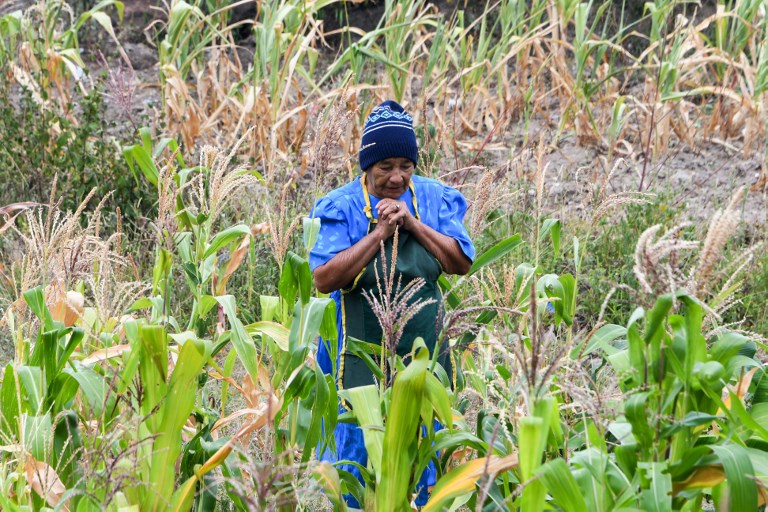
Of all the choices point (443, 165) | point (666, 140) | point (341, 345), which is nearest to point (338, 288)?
point (341, 345)

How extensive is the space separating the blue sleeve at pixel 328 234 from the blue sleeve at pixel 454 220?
14.4 inches

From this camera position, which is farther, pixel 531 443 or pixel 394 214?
pixel 394 214

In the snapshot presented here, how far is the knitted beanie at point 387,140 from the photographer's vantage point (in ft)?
10.6

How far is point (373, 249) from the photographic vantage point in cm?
312

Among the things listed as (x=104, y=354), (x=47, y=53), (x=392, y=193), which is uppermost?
(x=392, y=193)

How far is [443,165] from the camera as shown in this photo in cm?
642

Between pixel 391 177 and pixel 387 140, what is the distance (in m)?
0.12

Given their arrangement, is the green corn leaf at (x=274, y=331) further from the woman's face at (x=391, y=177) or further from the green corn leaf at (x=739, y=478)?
the green corn leaf at (x=739, y=478)

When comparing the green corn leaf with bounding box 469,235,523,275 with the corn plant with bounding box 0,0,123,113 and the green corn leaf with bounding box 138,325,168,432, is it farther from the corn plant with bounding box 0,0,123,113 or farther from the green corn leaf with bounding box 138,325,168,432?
the corn plant with bounding box 0,0,123,113

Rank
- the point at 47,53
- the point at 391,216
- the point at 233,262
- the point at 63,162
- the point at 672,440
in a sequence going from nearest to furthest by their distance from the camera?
the point at 672,440 < the point at 391,216 < the point at 233,262 < the point at 63,162 < the point at 47,53

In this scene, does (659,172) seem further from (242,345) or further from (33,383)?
(33,383)

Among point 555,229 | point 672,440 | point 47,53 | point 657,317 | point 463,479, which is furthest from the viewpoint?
point 47,53

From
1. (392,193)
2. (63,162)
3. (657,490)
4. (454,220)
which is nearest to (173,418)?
(392,193)

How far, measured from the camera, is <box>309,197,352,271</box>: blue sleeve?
319 centimetres
